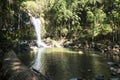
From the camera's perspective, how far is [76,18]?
67812 mm

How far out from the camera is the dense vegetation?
56703mm

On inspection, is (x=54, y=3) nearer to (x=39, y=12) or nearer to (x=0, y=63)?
(x=39, y=12)

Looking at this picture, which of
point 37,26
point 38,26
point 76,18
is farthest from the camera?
point 38,26

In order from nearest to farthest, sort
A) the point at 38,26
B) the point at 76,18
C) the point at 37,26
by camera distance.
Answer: the point at 76,18
the point at 37,26
the point at 38,26

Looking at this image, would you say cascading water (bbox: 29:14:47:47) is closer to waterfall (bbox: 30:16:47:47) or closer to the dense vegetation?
waterfall (bbox: 30:16:47:47)

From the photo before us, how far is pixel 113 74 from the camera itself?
25500 mm

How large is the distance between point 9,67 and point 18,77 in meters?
4.05

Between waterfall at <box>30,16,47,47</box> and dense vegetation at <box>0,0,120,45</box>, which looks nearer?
dense vegetation at <box>0,0,120,45</box>

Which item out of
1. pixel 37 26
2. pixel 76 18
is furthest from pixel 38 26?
pixel 76 18

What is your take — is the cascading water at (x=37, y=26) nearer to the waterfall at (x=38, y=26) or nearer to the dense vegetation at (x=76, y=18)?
the waterfall at (x=38, y=26)

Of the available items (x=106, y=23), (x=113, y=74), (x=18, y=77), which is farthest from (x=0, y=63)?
(x=106, y=23)

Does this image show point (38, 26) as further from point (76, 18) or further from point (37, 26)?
point (76, 18)

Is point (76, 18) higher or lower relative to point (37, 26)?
higher

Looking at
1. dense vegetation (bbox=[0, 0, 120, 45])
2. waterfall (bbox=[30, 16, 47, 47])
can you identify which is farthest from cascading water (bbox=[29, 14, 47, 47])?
dense vegetation (bbox=[0, 0, 120, 45])
